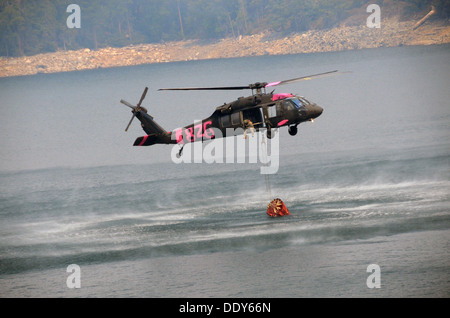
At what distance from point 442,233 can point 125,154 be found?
49462 mm

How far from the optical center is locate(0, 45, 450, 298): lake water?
52281 millimetres

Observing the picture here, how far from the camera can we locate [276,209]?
201 feet

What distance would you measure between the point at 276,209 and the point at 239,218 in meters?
3.24

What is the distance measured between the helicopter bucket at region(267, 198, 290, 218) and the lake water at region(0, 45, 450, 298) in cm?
77

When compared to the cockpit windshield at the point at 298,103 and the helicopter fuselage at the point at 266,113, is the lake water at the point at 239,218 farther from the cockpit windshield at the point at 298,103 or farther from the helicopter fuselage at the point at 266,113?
the cockpit windshield at the point at 298,103

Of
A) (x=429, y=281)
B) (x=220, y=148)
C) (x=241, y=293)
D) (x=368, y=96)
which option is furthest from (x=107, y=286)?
(x=368, y=96)

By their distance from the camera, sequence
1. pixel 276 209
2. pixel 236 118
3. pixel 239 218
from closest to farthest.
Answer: pixel 236 118
pixel 276 209
pixel 239 218

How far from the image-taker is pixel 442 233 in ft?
186

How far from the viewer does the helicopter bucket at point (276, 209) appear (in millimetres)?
61188
